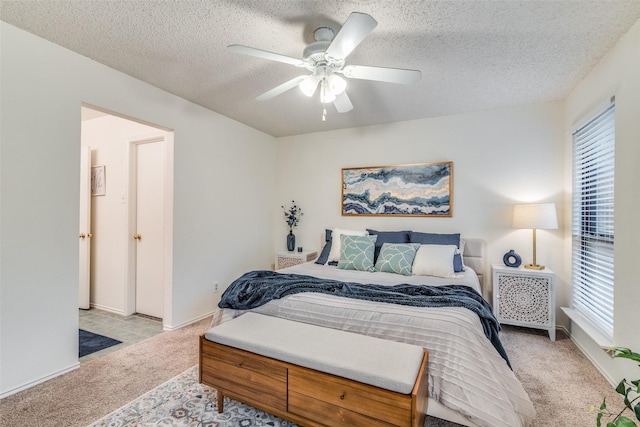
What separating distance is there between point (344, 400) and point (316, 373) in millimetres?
183

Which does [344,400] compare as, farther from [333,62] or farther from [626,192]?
[626,192]

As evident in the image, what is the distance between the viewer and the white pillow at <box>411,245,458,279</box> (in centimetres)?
290

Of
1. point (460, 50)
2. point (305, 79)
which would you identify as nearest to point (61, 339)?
point (305, 79)

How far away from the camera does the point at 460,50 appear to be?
232 centimetres

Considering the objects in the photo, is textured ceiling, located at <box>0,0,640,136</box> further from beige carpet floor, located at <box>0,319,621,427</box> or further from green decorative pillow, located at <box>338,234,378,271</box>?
beige carpet floor, located at <box>0,319,621,427</box>

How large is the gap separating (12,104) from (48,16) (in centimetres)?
65

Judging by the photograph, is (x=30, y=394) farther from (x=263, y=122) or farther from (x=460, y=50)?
(x=460, y=50)

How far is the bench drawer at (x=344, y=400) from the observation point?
1397 millimetres

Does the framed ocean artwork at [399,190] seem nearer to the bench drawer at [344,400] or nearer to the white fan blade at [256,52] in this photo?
the white fan blade at [256,52]

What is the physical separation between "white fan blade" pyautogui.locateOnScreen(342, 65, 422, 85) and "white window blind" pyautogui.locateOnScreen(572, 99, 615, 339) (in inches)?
63.6

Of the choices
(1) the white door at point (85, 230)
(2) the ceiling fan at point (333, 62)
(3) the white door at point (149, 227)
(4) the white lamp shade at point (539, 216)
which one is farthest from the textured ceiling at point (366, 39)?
(1) the white door at point (85, 230)

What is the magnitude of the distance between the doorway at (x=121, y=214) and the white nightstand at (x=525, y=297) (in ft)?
12.1

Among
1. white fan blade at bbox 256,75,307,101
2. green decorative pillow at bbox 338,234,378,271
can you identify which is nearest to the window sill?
green decorative pillow at bbox 338,234,378,271

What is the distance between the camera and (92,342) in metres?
2.92
